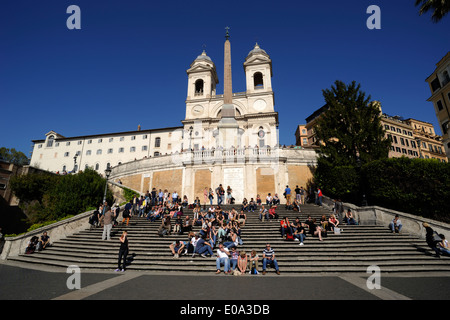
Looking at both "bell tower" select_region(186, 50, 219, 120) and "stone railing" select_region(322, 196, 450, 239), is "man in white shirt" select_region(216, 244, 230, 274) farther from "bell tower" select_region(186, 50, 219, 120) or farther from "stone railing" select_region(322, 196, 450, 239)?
"bell tower" select_region(186, 50, 219, 120)

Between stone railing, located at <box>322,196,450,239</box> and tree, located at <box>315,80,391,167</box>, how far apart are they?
5487 mm

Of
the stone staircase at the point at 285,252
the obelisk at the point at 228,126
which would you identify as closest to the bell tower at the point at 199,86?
the obelisk at the point at 228,126

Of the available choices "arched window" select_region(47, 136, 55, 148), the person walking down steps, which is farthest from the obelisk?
"arched window" select_region(47, 136, 55, 148)

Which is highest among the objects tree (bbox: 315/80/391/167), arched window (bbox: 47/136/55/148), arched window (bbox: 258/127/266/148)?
arched window (bbox: 47/136/55/148)

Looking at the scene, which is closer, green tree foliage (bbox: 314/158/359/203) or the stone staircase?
the stone staircase

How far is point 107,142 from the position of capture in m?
49.2

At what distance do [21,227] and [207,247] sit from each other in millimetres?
23435

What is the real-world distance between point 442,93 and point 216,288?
3666 centimetres

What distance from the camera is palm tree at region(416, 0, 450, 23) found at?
11.6 meters

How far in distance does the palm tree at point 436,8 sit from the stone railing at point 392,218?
35.0 ft

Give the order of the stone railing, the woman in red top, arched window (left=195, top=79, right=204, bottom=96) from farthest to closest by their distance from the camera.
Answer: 1. arched window (left=195, top=79, right=204, bottom=96)
2. the woman in red top
3. the stone railing

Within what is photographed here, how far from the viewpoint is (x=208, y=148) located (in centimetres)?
2578

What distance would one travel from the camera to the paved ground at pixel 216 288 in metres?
5.26

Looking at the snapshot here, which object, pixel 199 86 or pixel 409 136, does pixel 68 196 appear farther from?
pixel 409 136
